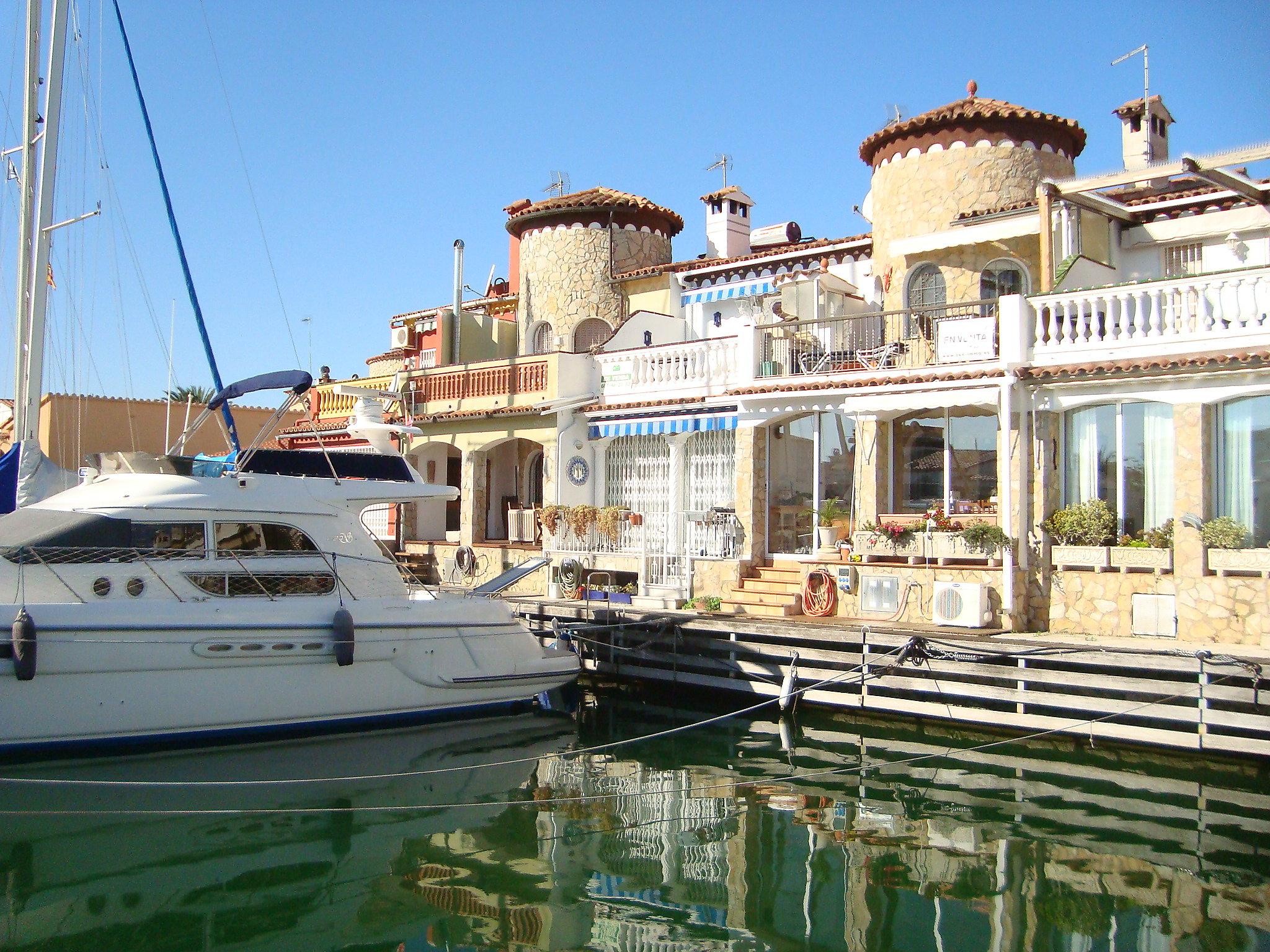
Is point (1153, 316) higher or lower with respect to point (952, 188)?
lower

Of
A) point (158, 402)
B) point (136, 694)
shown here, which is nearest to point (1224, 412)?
point (136, 694)

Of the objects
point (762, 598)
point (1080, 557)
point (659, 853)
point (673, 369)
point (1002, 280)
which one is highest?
point (1002, 280)

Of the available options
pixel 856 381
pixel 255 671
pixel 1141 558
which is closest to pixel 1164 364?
pixel 1141 558

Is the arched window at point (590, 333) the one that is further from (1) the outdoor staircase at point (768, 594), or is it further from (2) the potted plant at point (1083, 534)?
(2) the potted plant at point (1083, 534)

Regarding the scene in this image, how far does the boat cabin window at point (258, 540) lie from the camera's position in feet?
42.5

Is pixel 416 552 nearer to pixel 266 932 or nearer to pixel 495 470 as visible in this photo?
pixel 495 470

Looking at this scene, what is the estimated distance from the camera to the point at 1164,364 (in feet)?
46.1

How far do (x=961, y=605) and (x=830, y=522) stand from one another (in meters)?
3.24

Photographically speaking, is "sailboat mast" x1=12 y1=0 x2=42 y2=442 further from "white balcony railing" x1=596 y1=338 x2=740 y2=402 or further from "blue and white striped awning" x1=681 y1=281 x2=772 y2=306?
"blue and white striped awning" x1=681 y1=281 x2=772 y2=306

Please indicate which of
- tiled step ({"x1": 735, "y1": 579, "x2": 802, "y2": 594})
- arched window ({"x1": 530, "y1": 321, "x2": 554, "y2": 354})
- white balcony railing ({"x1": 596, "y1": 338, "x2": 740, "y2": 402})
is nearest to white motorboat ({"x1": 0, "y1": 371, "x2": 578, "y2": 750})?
tiled step ({"x1": 735, "y1": 579, "x2": 802, "y2": 594})

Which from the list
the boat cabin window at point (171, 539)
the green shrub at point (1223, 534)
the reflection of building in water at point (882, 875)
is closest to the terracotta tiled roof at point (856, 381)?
the green shrub at point (1223, 534)

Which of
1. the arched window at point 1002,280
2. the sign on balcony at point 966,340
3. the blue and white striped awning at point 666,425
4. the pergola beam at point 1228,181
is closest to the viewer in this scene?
the pergola beam at point 1228,181

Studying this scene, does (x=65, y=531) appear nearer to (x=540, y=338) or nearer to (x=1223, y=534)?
(x=1223, y=534)

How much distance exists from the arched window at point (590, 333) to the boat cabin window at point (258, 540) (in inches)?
492
